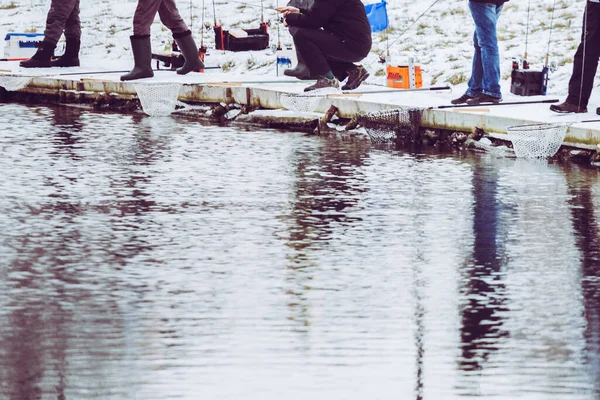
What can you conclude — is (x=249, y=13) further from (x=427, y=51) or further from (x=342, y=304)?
(x=342, y=304)

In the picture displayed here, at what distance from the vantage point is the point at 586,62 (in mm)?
11203

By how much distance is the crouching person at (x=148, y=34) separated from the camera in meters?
14.7

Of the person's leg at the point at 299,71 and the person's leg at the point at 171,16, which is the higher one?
the person's leg at the point at 171,16

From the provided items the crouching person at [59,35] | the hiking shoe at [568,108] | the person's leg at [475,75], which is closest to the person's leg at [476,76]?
the person's leg at [475,75]

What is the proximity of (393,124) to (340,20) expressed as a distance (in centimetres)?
176

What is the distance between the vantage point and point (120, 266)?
22.6 feet

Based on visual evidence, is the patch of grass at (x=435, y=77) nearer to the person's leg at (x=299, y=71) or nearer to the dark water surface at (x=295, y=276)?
the person's leg at (x=299, y=71)

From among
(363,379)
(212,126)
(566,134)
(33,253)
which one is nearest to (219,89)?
(212,126)

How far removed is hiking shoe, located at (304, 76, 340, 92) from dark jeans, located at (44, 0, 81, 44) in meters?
3.81

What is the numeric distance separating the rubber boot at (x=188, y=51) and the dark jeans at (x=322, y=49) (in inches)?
75.3

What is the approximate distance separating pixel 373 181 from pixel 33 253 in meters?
3.01

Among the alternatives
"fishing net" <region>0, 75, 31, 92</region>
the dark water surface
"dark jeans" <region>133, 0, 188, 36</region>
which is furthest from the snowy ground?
the dark water surface

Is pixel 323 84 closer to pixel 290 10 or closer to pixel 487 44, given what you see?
pixel 290 10

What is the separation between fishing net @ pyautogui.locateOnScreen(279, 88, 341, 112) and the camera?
42.0 feet
